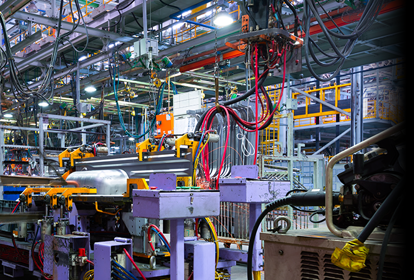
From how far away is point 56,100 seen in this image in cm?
1355

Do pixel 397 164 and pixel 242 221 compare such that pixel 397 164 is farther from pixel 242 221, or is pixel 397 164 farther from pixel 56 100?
pixel 56 100

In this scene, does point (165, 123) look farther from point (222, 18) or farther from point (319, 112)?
point (319, 112)

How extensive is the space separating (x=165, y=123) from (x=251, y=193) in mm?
6320

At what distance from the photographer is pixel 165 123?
9695 millimetres

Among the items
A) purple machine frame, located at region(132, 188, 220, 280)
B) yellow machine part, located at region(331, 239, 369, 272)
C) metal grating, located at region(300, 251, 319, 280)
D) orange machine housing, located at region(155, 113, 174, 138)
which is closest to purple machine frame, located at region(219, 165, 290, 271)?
purple machine frame, located at region(132, 188, 220, 280)

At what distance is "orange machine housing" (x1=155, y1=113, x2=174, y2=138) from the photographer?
956cm

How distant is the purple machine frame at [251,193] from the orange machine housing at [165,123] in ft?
19.1

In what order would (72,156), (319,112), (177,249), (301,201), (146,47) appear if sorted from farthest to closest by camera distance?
(319,112) < (146,47) < (72,156) < (177,249) < (301,201)

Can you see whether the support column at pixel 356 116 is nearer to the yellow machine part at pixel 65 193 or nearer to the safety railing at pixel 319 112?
the safety railing at pixel 319 112

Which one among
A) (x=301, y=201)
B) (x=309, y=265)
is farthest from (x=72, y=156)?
(x=309, y=265)

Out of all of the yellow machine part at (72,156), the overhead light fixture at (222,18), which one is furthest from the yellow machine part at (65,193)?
the overhead light fixture at (222,18)

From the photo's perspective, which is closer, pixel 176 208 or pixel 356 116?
pixel 176 208

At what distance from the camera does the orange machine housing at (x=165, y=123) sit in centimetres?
956

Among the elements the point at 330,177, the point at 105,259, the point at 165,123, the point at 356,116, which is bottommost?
the point at 105,259
